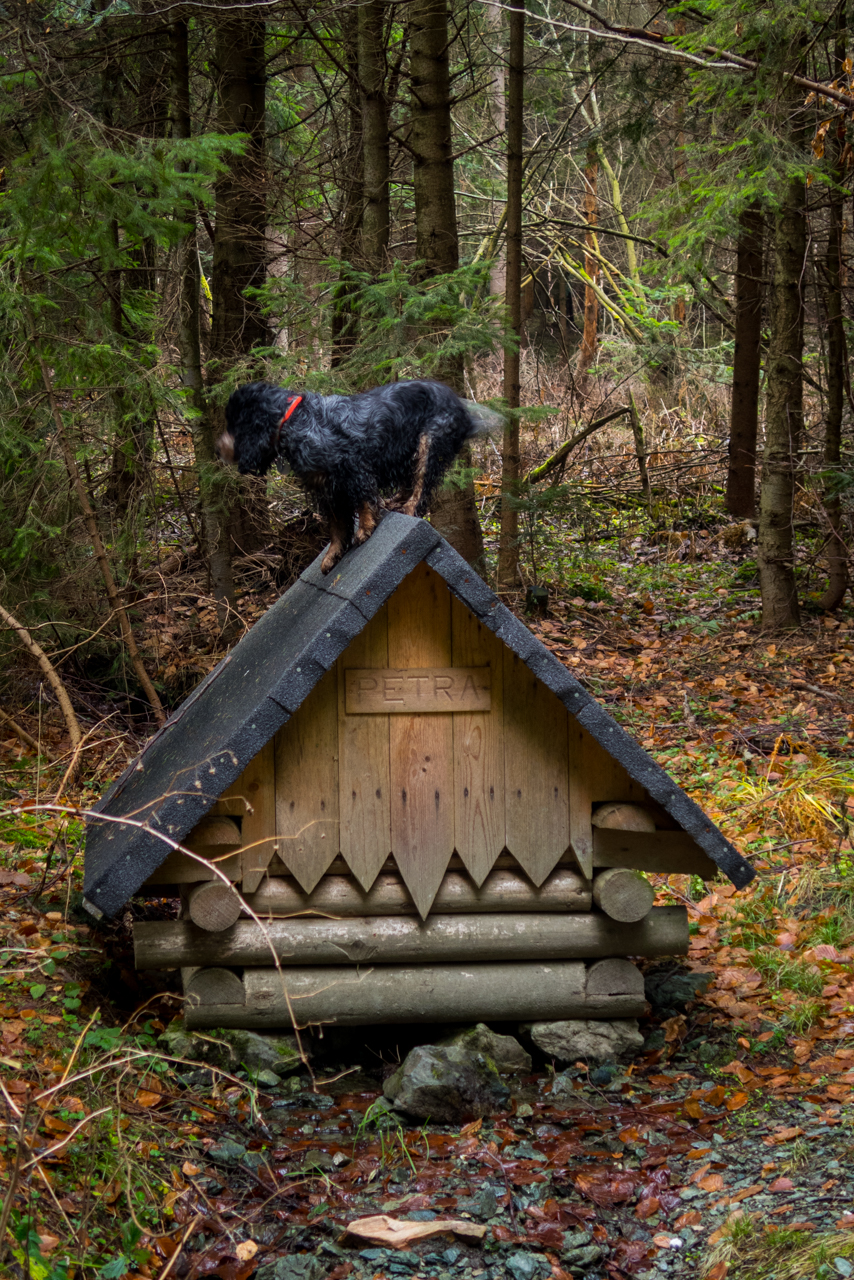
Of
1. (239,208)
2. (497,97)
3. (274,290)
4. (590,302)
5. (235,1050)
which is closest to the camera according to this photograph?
(235,1050)

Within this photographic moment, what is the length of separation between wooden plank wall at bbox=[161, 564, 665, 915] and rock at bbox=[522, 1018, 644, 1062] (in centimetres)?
69

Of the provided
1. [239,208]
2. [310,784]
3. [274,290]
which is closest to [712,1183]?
[310,784]

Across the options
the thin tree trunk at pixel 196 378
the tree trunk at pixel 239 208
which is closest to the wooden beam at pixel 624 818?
the thin tree trunk at pixel 196 378

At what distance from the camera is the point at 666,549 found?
1404cm

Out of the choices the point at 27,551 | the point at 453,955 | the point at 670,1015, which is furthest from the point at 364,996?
the point at 27,551

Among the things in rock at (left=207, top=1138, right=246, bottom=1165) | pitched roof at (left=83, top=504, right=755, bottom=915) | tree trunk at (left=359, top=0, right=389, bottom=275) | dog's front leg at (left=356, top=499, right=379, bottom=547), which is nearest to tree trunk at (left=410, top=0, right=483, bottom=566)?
tree trunk at (left=359, top=0, right=389, bottom=275)

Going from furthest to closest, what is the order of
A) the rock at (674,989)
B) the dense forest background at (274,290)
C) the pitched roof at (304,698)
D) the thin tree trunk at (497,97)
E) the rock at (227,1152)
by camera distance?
the thin tree trunk at (497,97) < the dense forest background at (274,290) < the rock at (674,989) < the pitched roof at (304,698) < the rock at (227,1152)

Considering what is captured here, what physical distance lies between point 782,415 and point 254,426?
A: 712cm

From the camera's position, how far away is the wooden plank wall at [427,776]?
4.54 metres

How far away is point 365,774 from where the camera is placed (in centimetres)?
458

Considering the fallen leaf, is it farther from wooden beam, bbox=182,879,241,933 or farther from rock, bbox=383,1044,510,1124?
wooden beam, bbox=182,879,241,933

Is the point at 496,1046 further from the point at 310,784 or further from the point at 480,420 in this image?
the point at 480,420

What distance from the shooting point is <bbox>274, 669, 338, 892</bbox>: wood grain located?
453cm

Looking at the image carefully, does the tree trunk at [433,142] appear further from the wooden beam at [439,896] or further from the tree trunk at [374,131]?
the wooden beam at [439,896]
